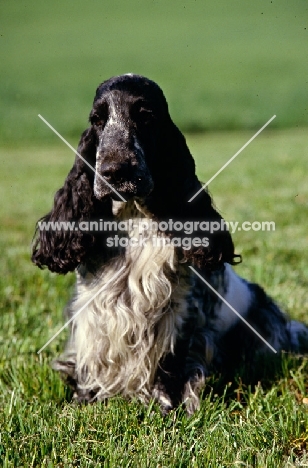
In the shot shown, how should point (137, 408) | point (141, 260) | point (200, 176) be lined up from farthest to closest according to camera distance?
point (200, 176)
point (141, 260)
point (137, 408)

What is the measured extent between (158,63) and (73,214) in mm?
28009

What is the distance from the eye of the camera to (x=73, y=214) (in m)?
3.93

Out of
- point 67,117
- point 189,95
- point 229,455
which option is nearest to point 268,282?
point 229,455

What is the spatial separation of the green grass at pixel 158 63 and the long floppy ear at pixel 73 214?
14553mm

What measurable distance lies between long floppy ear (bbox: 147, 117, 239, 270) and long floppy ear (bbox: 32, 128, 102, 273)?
39cm

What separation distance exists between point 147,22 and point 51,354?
84.0 feet

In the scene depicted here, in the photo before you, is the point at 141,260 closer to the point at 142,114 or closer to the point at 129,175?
the point at 129,175

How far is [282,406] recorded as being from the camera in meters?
3.69

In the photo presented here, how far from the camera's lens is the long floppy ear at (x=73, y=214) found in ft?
12.6

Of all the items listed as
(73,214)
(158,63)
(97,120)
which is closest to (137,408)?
(73,214)

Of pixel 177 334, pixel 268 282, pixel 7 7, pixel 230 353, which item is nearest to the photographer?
pixel 177 334

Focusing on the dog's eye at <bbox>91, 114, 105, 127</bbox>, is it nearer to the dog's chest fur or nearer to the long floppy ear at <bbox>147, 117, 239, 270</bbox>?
the long floppy ear at <bbox>147, 117, 239, 270</bbox>

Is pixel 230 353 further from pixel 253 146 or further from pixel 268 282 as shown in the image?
pixel 253 146

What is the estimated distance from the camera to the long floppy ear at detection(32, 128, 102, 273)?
3.85 m
